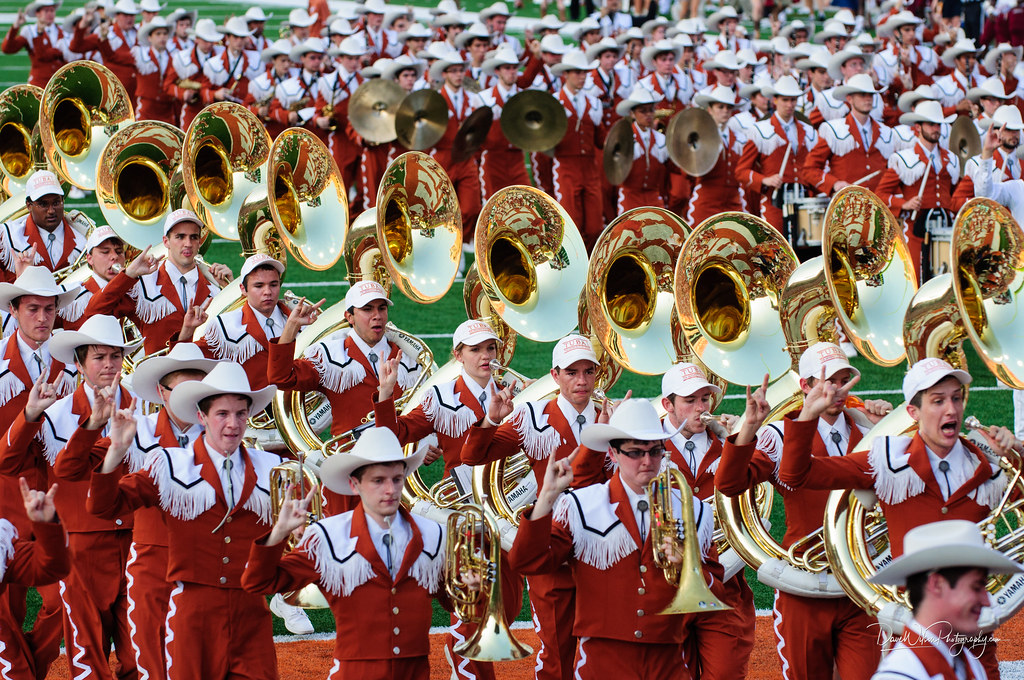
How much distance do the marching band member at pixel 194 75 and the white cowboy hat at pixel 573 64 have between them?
13.5 feet

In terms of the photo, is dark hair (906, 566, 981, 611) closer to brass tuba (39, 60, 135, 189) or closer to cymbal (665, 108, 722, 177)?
brass tuba (39, 60, 135, 189)

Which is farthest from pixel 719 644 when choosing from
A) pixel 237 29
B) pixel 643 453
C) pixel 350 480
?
pixel 237 29

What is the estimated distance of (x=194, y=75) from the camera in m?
18.6

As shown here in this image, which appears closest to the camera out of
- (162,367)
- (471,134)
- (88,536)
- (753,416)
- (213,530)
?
(753,416)

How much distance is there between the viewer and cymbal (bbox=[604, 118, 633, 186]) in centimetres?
1441

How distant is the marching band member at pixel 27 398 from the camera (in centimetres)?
695

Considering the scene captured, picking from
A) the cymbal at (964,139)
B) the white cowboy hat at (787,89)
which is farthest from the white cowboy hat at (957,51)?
the cymbal at (964,139)

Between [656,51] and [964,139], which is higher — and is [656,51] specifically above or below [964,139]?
above

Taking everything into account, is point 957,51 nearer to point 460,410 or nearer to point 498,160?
point 498,160

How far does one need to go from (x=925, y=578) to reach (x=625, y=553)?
1714mm

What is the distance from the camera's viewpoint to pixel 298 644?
778 cm

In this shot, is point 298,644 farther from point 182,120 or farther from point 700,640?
point 182,120

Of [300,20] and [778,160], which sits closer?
[778,160]

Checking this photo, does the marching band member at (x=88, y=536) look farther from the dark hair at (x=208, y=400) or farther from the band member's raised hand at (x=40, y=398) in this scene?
the dark hair at (x=208, y=400)
